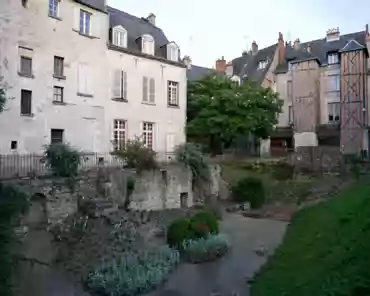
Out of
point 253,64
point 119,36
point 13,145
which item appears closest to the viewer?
point 13,145

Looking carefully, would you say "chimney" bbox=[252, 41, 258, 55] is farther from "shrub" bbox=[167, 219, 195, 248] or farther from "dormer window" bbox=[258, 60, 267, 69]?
"shrub" bbox=[167, 219, 195, 248]

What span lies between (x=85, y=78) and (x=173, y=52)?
6.96 m

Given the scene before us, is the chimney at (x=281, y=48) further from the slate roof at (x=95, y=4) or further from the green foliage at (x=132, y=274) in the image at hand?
the green foliage at (x=132, y=274)

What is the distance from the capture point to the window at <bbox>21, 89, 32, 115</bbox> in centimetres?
1683

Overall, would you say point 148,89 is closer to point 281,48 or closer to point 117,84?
point 117,84

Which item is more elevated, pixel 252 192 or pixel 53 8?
pixel 53 8

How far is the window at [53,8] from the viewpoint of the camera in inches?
696

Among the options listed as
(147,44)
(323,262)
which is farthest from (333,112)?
(323,262)

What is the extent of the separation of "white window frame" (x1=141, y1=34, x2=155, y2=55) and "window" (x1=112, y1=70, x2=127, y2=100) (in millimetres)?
2357

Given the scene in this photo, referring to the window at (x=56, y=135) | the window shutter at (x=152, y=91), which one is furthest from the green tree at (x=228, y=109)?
the window at (x=56, y=135)

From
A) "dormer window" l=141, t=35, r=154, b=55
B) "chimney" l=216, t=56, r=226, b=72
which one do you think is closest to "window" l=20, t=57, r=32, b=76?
"dormer window" l=141, t=35, r=154, b=55

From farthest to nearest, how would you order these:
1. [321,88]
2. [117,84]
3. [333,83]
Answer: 1. [321,88]
2. [333,83]
3. [117,84]

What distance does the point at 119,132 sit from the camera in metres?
20.9

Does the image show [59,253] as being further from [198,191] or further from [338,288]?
[198,191]
